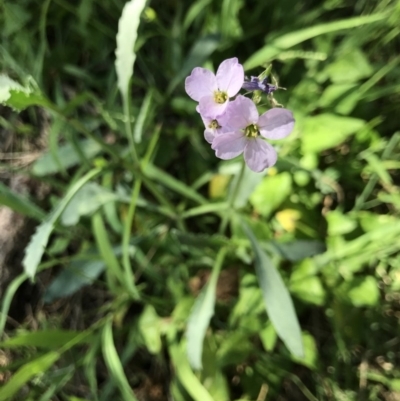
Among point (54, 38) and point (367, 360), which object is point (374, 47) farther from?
point (54, 38)

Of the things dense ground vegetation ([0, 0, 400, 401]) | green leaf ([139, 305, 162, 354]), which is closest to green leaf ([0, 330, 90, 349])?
dense ground vegetation ([0, 0, 400, 401])

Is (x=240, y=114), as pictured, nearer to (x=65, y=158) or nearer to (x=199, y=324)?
(x=199, y=324)

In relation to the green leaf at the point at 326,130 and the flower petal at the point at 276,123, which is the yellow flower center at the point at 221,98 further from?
the green leaf at the point at 326,130

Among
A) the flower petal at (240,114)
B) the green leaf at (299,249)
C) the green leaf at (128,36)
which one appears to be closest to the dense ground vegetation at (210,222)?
the green leaf at (299,249)

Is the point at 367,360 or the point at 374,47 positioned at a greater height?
the point at 374,47

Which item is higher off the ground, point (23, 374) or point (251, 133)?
point (251, 133)

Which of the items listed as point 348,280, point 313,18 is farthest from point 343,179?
point 313,18

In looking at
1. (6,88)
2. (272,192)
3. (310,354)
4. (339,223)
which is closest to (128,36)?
(6,88)

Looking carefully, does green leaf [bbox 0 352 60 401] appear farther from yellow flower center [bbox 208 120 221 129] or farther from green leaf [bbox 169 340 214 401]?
yellow flower center [bbox 208 120 221 129]
